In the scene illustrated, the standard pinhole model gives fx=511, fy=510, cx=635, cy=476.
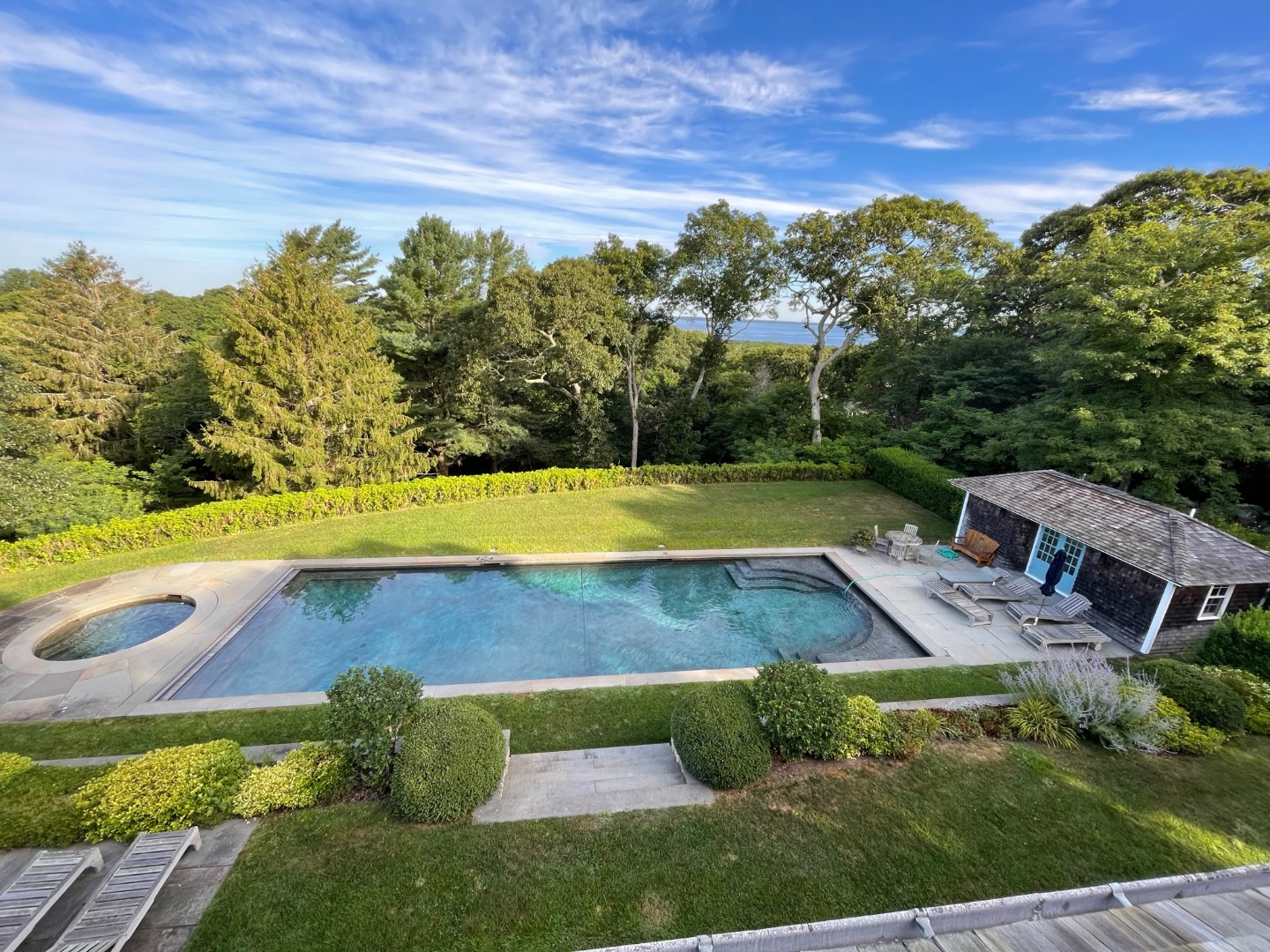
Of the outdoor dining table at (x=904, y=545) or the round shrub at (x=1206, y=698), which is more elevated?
the round shrub at (x=1206, y=698)

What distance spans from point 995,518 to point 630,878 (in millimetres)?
12903

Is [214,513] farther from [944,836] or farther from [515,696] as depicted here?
[944,836]

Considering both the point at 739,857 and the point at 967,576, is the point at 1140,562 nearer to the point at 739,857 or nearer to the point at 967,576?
the point at 967,576

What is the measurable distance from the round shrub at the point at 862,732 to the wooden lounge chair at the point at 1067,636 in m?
5.23

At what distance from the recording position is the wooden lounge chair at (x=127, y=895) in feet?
12.8

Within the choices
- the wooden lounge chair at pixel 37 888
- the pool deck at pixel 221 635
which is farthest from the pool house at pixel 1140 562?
the wooden lounge chair at pixel 37 888

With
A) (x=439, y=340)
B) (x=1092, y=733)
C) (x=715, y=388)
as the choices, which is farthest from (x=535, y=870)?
(x=715, y=388)

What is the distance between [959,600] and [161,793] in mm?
13311

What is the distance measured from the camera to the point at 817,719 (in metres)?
6.40

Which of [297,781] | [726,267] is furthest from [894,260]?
[297,781]

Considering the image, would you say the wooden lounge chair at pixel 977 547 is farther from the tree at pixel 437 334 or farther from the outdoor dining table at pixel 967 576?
the tree at pixel 437 334

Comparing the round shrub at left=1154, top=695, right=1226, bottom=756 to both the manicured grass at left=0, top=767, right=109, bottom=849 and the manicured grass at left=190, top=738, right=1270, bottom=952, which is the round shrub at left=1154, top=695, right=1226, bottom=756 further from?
the manicured grass at left=0, top=767, right=109, bottom=849

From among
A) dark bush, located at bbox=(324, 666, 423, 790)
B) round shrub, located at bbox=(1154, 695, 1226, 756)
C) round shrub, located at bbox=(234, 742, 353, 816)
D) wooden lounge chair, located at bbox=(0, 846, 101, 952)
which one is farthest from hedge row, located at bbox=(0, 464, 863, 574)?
round shrub, located at bbox=(1154, 695, 1226, 756)

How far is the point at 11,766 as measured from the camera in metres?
5.74
